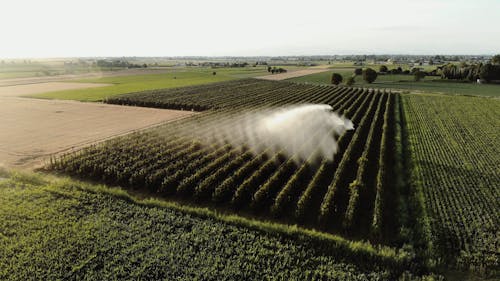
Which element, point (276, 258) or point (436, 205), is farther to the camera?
point (436, 205)

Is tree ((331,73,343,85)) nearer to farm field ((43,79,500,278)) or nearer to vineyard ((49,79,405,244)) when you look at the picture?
farm field ((43,79,500,278))

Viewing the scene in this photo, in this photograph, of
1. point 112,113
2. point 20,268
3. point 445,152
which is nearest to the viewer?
point 20,268

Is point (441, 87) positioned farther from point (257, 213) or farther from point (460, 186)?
point (257, 213)

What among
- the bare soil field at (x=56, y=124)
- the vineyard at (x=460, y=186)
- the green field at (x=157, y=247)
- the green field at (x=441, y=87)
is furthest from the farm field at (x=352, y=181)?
the green field at (x=441, y=87)

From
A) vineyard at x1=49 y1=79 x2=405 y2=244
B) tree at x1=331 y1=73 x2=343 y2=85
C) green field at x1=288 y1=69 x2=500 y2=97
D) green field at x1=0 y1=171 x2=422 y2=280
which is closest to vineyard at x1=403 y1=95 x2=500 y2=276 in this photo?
vineyard at x1=49 y1=79 x2=405 y2=244

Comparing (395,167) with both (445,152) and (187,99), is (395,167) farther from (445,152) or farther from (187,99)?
(187,99)

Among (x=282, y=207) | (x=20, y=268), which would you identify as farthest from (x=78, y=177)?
(x=282, y=207)

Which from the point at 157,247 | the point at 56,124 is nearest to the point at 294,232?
the point at 157,247

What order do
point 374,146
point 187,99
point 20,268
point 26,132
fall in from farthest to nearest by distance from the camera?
point 187,99, point 26,132, point 374,146, point 20,268
